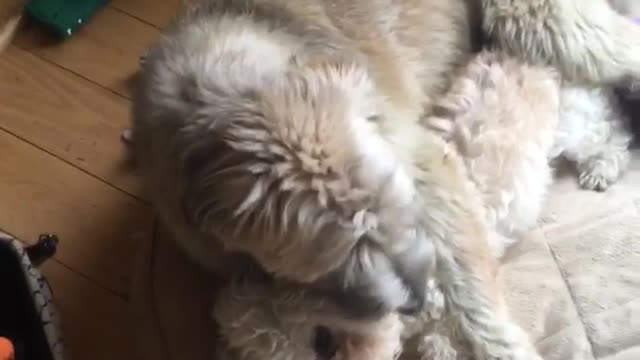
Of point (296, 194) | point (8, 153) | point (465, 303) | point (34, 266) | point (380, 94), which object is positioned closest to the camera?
point (296, 194)

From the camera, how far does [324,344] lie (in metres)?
1.67

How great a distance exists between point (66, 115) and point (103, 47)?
19 cm

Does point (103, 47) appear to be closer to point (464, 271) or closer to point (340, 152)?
point (464, 271)

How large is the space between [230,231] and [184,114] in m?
0.21

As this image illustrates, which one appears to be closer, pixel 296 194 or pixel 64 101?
pixel 296 194

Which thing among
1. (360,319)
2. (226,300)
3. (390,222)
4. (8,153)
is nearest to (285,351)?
(226,300)

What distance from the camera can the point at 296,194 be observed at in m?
1.36

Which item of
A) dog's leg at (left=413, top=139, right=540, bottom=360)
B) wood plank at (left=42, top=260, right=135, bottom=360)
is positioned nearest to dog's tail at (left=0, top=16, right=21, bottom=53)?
wood plank at (left=42, top=260, right=135, bottom=360)

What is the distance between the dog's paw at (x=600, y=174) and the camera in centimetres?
189

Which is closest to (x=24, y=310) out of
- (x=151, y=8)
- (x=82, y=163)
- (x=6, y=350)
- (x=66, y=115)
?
(x=6, y=350)

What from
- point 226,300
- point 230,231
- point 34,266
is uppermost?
point 230,231

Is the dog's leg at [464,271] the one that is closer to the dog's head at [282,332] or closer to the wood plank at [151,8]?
the dog's head at [282,332]

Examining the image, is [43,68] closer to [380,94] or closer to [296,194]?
[380,94]

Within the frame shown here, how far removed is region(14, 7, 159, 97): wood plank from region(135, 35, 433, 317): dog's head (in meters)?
0.91
